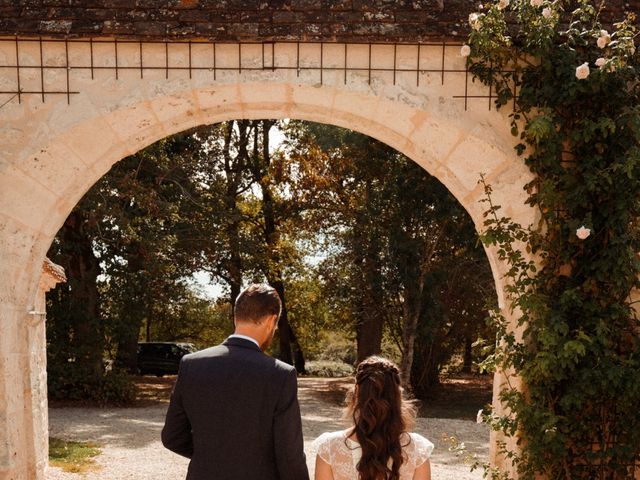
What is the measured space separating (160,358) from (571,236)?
55.5 ft

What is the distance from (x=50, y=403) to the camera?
12.6 meters

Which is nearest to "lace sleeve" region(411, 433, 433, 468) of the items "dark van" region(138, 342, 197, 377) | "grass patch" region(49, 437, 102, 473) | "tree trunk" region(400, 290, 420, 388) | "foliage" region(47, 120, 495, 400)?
"grass patch" region(49, 437, 102, 473)

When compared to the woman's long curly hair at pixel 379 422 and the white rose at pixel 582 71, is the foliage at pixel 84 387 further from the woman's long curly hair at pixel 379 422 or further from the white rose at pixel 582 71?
the woman's long curly hair at pixel 379 422

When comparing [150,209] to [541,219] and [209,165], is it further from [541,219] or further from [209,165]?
[541,219]

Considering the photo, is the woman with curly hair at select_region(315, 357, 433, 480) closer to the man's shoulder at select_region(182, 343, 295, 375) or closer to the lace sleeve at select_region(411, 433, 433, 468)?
the lace sleeve at select_region(411, 433, 433, 468)

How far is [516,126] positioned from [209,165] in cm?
1154

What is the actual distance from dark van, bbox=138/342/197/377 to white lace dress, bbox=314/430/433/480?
1731cm

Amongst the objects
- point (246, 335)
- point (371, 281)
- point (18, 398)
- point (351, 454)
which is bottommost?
point (18, 398)

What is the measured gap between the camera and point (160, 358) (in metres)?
19.6

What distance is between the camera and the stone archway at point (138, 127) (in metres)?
4.20

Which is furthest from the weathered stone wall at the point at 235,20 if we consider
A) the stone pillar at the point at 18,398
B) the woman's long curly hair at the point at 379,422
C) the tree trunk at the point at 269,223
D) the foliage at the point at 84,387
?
the tree trunk at the point at 269,223


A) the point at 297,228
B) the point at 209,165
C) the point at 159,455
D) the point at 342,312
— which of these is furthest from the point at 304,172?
the point at 159,455

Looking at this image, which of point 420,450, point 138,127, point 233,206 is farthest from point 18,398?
point 233,206

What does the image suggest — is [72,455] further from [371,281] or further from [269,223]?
[269,223]
